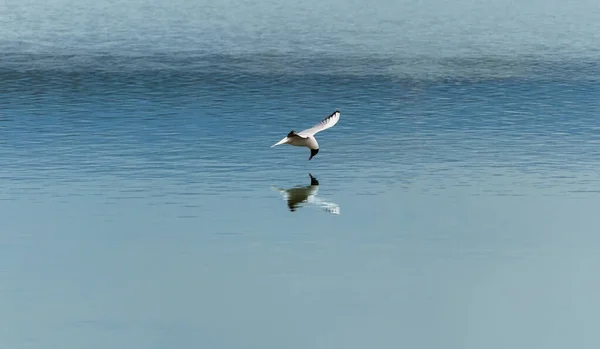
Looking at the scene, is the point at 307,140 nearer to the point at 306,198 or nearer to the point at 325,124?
the point at 325,124

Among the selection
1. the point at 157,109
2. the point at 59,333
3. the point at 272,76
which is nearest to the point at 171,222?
the point at 59,333

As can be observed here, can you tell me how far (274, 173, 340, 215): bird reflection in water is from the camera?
24.3 metres

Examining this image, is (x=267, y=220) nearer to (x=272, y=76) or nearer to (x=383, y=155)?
(x=383, y=155)

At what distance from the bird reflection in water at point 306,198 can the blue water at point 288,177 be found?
11 centimetres

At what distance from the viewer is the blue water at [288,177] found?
58.7ft

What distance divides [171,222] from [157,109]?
35.9 ft

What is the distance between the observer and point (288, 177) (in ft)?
88.2

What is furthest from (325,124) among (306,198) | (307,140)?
(306,198)

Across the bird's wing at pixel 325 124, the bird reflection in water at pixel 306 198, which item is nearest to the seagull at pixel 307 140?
the bird's wing at pixel 325 124

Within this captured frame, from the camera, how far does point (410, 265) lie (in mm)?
20391

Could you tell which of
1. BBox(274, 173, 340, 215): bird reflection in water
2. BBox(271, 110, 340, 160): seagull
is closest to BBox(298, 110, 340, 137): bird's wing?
BBox(271, 110, 340, 160): seagull

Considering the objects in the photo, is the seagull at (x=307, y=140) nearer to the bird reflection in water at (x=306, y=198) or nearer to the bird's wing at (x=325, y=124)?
the bird's wing at (x=325, y=124)

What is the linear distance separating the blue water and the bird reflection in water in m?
0.11

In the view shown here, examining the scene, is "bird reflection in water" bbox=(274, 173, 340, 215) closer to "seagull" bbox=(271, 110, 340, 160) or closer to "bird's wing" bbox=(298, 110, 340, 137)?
"seagull" bbox=(271, 110, 340, 160)
